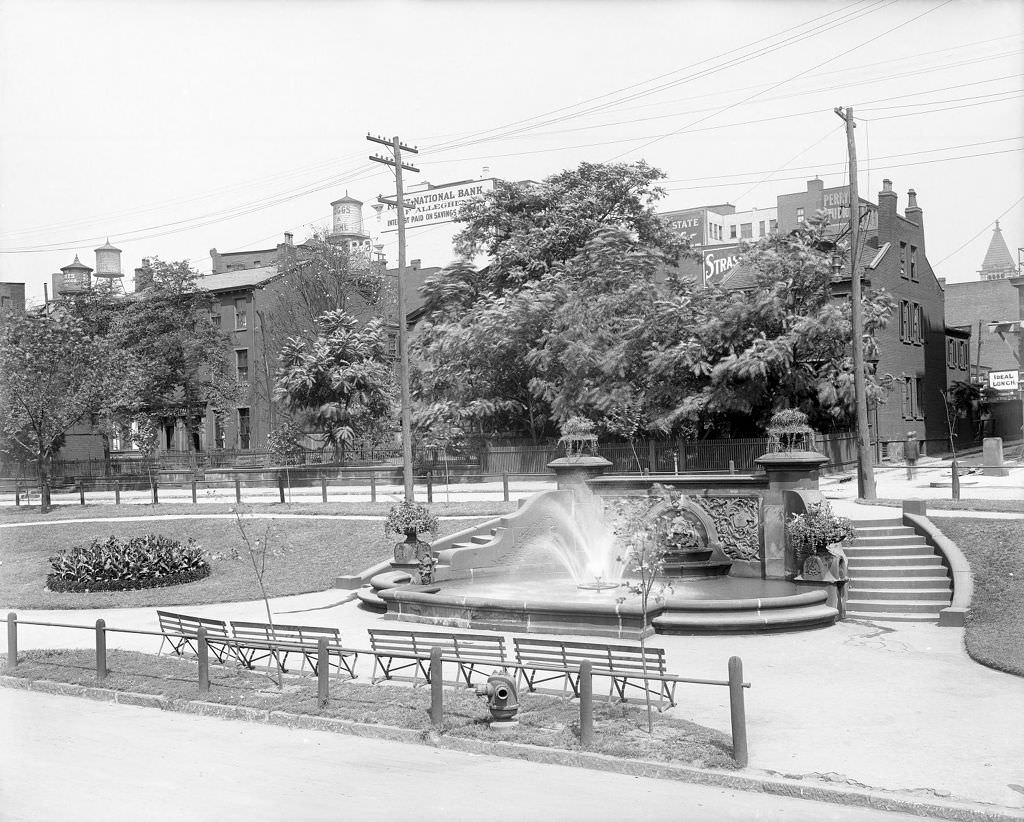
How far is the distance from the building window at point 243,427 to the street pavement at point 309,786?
2299 inches

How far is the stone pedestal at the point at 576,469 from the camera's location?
2405 cm

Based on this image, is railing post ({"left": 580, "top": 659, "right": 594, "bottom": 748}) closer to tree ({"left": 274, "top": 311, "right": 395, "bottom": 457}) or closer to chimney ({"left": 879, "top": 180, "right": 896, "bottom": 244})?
tree ({"left": 274, "top": 311, "right": 395, "bottom": 457})

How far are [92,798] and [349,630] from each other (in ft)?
Answer: 30.5

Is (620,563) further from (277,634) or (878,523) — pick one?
(277,634)

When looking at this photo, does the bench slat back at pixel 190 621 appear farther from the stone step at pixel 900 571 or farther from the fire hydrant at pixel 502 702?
the stone step at pixel 900 571

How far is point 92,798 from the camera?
9219 millimetres

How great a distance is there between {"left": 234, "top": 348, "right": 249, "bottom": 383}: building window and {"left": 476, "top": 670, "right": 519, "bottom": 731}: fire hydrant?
197ft

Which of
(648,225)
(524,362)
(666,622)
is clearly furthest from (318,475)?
(666,622)

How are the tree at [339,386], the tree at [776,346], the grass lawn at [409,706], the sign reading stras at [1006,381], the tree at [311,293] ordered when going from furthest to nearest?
1. the tree at [311,293]
2. the sign reading stras at [1006,381]
3. the tree at [339,386]
4. the tree at [776,346]
5. the grass lawn at [409,706]

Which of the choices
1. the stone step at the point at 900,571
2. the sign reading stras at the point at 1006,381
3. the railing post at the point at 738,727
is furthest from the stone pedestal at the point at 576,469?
the sign reading stras at the point at 1006,381

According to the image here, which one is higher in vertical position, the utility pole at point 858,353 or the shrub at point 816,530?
the utility pole at point 858,353

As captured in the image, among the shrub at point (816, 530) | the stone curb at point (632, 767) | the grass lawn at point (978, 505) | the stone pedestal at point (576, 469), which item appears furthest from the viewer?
the stone pedestal at point (576, 469)

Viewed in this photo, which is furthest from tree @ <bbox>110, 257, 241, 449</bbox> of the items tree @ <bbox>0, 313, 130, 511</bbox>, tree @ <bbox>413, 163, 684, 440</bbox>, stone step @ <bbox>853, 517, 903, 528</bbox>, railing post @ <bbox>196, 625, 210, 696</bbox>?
railing post @ <bbox>196, 625, 210, 696</bbox>

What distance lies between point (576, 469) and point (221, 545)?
12727 millimetres
